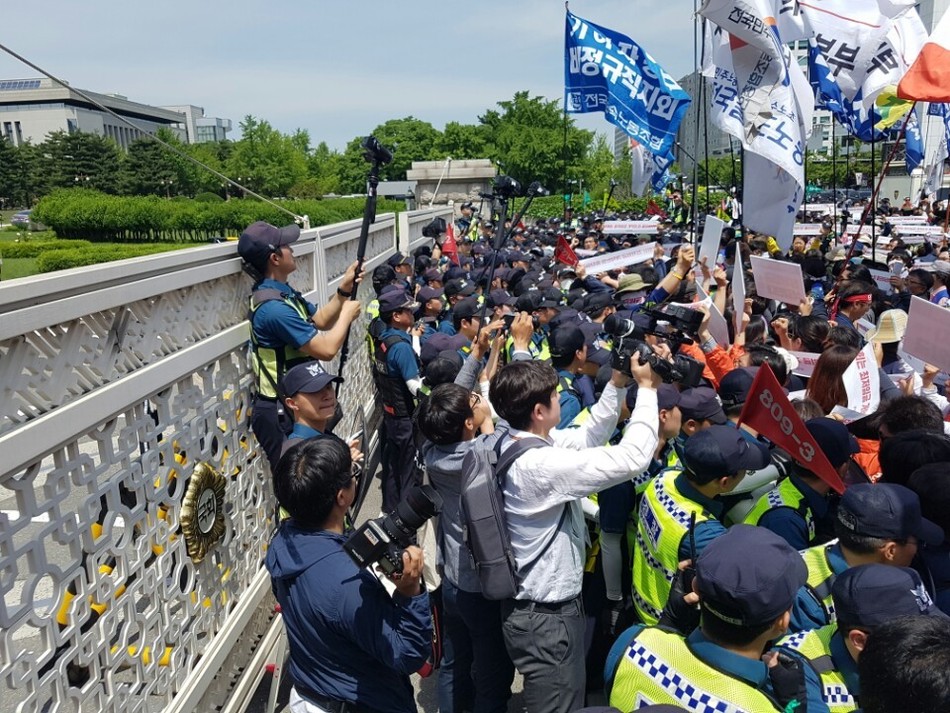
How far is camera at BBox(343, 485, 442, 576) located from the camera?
77.8 inches

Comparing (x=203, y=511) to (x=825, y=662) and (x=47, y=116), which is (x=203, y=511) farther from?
(x=47, y=116)

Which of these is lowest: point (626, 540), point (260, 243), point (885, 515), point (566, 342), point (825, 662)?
point (626, 540)

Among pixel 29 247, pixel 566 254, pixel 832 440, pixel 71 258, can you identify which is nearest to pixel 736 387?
pixel 832 440

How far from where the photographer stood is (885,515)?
2.38m

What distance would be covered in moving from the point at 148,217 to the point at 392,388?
21.9m

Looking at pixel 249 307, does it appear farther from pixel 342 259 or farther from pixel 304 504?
pixel 342 259

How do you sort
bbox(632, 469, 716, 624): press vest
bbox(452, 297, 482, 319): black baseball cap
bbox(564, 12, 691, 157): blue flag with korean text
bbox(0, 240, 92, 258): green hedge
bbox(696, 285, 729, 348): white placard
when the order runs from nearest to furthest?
bbox(632, 469, 716, 624): press vest, bbox(696, 285, 729, 348): white placard, bbox(452, 297, 482, 319): black baseball cap, bbox(564, 12, 691, 157): blue flag with korean text, bbox(0, 240, 92, 258): green hedge

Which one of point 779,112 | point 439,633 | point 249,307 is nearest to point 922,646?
point 439,633

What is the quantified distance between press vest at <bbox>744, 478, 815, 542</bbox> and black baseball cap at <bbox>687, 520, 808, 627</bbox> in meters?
0.98

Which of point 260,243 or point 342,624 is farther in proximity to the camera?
point 260,243

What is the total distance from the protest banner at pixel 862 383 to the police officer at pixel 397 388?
9.34 feet

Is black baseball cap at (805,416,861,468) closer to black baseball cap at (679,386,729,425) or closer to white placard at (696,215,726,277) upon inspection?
black baseball cap at (679,386,729,425)

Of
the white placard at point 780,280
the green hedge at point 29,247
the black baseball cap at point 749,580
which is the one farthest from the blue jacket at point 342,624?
the green hedge at point 29,247

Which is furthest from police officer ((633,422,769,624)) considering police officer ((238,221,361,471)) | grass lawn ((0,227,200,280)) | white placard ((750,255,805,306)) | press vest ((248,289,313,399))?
grass lawn ((0,227,200,280))
